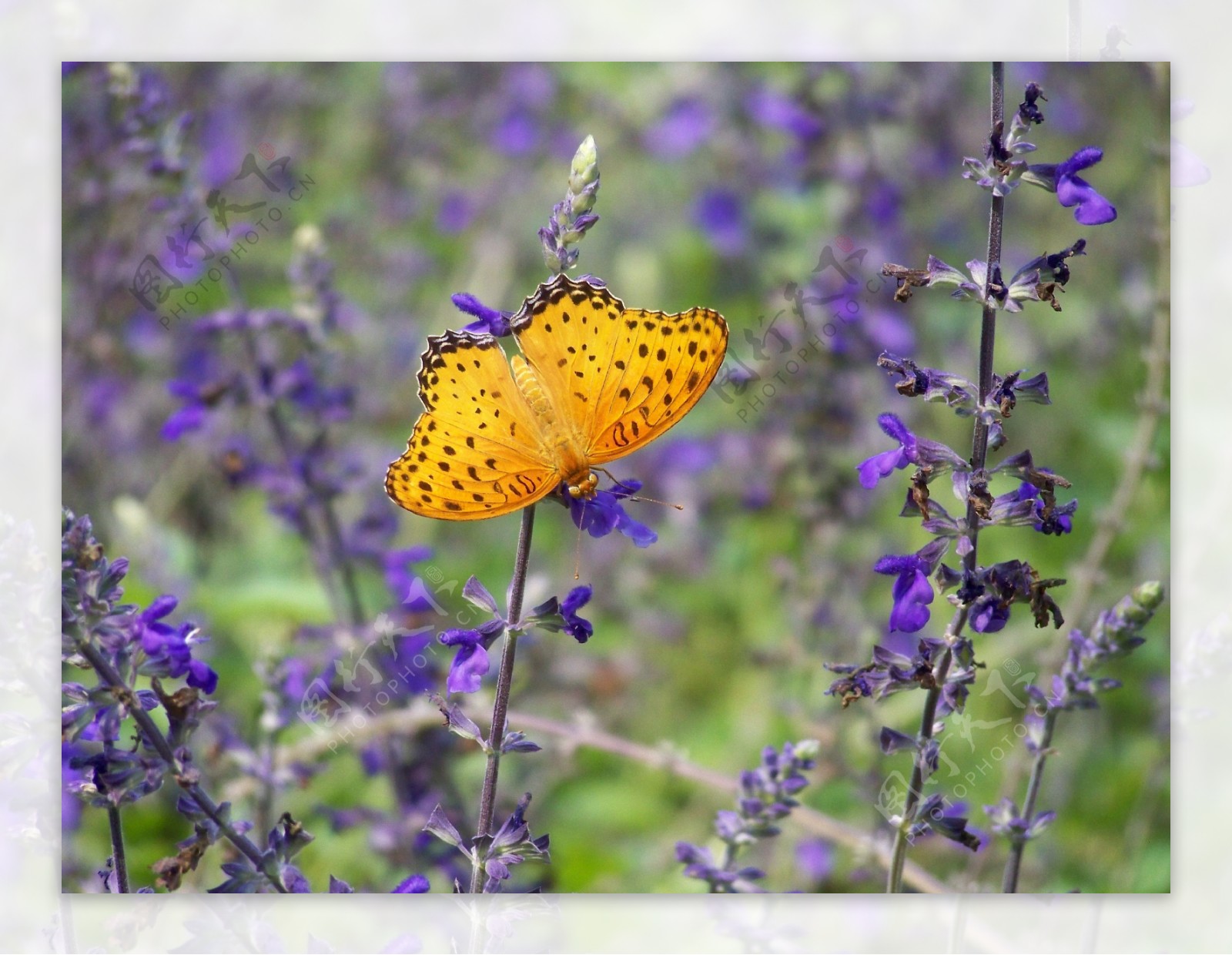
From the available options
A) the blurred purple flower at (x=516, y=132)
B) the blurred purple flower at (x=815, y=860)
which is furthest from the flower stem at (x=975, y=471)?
the blurred purple flower at (x=516, y=132)

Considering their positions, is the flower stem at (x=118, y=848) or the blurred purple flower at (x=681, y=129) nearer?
the flower stem at (x=118, y=848)

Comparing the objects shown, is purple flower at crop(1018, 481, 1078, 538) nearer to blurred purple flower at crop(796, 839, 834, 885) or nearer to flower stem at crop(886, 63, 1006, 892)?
flower stem at crop(886, 63, 1006, 892)

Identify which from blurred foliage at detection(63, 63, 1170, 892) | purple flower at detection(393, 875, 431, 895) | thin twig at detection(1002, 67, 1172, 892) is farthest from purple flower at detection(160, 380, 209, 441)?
thin twig at detection(1002, 67, 1172, 892)

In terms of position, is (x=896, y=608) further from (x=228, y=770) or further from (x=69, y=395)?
(x=69, y=395)

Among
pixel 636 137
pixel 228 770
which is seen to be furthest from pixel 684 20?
pixel 228 770

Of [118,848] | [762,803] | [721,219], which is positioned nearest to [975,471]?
[762,803]

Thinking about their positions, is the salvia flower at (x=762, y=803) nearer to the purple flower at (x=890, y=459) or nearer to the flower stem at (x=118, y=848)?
the purple flower at (x=890, y=459)
